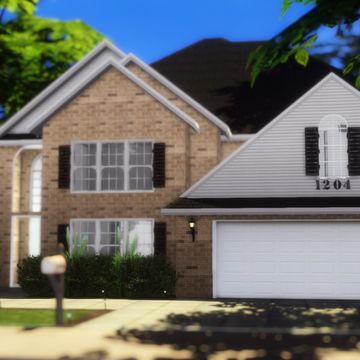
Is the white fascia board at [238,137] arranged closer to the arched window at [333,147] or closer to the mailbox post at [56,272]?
the arched window at [333,147]

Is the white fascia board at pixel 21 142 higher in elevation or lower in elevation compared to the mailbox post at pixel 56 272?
higher

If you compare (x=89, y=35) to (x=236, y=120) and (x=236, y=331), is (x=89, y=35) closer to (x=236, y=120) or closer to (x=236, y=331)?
(x=236, y=120)

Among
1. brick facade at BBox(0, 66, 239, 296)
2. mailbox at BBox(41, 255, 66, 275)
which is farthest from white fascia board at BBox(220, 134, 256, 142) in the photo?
mailbox at BBox(41, 255, 66, 275)

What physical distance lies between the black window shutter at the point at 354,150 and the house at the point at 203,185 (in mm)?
30

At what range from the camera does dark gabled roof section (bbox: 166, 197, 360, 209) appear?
1778 cm

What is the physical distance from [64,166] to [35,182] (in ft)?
13.3

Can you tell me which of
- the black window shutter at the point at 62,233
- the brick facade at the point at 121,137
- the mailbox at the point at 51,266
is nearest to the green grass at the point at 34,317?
the mailbox at the point at 51,266

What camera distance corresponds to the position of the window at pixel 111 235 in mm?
19844

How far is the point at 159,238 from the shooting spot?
19.5 metres

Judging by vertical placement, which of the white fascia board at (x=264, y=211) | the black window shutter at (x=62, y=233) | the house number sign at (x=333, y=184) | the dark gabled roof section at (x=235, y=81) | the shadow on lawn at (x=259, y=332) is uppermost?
the dark gabled roof section at (x=235, y=81)

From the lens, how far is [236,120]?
2255 centimetres

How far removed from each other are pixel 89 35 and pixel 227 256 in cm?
1970

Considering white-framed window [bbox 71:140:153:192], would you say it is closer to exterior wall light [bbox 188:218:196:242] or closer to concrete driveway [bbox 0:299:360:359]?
exterior wall light [bbox 188:218:196:242]

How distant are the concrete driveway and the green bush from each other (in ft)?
6.96
